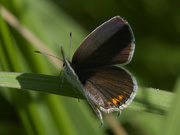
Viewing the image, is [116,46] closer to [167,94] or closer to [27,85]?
[167,94]

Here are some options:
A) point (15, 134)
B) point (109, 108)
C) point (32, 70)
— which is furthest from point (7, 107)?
point (109, 108)

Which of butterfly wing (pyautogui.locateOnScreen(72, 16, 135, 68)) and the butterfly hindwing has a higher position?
butterfly wing (pyautogui.locateOnScreen(72, 16, 135, 68))

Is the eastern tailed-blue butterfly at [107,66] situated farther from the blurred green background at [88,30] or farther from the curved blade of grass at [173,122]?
the curved blade of grass at [173,122]

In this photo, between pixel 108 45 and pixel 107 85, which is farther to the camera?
pixel 107 85

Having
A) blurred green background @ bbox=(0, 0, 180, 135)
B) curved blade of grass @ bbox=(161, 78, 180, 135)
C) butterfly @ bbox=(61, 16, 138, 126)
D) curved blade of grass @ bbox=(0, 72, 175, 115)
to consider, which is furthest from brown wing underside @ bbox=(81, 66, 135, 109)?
curved blade of grass @ bbox=(161, 78, 180, 135)

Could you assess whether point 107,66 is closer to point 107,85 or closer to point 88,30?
point 107,85

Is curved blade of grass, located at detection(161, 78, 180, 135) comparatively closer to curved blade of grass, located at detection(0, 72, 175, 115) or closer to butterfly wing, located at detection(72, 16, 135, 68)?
curved blade of grass, located at detection(0, 72, 175, 115)

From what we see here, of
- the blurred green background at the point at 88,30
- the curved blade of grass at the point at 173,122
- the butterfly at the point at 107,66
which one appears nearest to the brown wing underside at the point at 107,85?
the butterfly at the point at 107,66

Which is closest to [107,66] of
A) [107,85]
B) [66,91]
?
[107,85]
